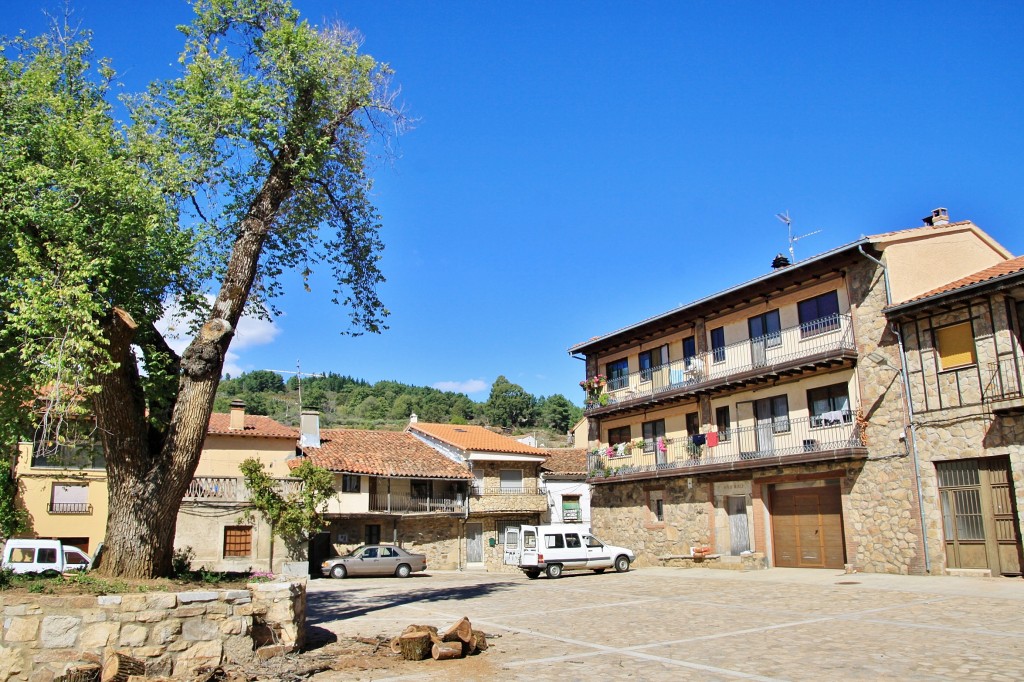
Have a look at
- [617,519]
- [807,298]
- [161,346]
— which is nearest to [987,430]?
[807,298]

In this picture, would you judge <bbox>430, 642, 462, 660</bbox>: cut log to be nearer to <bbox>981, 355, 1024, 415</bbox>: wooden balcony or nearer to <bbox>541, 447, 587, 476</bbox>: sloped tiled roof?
<bbox>981, 355, 1024, 415</bbox>: wooden balcony

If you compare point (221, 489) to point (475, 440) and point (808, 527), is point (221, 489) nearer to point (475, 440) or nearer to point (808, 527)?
point (475, 440)

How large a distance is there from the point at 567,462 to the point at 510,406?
191 feet

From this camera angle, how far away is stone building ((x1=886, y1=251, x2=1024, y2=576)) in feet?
61.2

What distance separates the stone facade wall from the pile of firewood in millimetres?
1974

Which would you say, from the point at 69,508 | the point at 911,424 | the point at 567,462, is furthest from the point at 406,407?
the point at 911,424

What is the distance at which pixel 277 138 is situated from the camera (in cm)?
1273

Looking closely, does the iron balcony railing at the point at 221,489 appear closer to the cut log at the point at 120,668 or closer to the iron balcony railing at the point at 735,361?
the iron balcony railing at the point at 735,361

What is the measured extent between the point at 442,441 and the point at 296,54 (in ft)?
105

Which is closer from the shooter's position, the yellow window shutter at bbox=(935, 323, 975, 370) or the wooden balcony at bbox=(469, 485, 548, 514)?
the yellow window shutter at bbox=(935, 323, 975, 370)

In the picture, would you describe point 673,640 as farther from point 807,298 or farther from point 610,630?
point 807,298

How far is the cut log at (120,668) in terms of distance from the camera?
842cm

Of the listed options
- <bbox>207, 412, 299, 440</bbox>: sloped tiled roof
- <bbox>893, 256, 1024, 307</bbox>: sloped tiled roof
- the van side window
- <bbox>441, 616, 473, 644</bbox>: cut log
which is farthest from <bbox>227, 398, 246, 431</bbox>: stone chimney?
<bbox>441, 616, 473, 644</bbox>: cut log

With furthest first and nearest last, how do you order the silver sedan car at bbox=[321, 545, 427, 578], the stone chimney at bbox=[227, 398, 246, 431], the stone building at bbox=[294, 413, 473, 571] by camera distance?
the stone chimney at bbox=[227, 398, 246, 431] → the stone building at bbox=[294, 413, 473, 571] → the silver sedan car at bbox=[321, 545, 427, 578]
